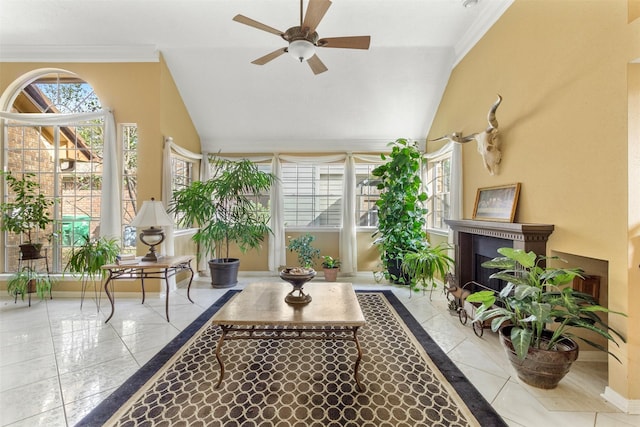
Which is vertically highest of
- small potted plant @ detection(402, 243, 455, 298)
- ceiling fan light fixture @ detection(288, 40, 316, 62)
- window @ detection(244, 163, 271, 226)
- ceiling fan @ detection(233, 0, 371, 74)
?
ceiling fan @ detection(233, 0, 371, 74)

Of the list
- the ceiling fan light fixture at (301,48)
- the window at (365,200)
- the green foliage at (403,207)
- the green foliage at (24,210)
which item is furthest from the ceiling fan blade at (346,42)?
the green foliage at (24,210)

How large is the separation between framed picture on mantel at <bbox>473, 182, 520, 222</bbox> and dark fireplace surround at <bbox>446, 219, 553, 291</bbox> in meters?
0.20

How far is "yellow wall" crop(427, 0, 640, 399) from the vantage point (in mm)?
1696

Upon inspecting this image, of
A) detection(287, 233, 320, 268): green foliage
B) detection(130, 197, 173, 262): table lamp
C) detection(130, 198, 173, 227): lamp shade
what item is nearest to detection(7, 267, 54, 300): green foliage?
detection(130, 197, 173, 262): table lamp

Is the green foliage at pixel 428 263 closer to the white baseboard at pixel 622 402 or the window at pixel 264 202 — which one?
the white baseboard at pixel 622 402

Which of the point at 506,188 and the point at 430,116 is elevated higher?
the point at 430,116

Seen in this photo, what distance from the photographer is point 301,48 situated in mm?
2119

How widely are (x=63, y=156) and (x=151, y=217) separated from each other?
211 centimetres

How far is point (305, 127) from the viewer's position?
4809 millimetres

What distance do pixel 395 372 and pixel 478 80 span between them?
3218 mm

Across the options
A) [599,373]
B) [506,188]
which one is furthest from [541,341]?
[506,188]

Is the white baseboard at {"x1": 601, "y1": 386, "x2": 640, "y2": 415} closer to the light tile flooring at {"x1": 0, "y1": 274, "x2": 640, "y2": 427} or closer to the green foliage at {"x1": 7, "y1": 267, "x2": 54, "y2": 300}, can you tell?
the light tile flooring at {"x1": 0, "y1": 274, "x2": 640, "y2": 427}

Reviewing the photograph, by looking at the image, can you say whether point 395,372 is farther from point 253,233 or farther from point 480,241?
point 253,233

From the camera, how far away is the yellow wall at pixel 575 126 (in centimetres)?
170
